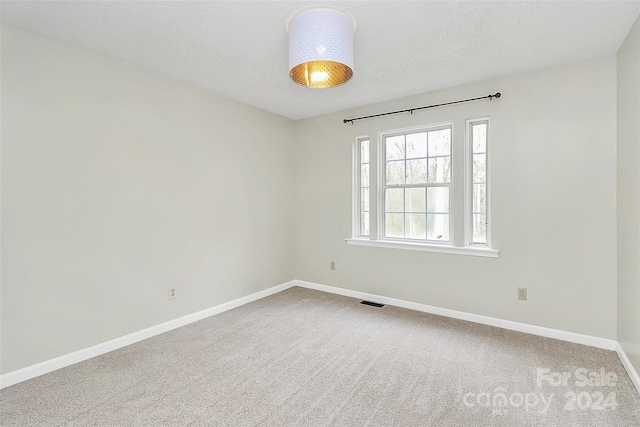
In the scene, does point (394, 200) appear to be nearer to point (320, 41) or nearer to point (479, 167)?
point (479, 167)

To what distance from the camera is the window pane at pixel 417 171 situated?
3.75 metres

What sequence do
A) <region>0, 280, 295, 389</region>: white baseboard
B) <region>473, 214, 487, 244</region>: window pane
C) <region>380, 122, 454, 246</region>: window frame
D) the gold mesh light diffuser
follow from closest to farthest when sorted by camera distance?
the gold mesh light diffuser
<region>0, 280, 295, 389</region>: white baseboard
<region>473, 214, 487, 244</region>: window pane
<region>380, 122, 454, 246</region>: window frame

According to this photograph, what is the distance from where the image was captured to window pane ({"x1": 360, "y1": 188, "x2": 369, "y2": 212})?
4.21m

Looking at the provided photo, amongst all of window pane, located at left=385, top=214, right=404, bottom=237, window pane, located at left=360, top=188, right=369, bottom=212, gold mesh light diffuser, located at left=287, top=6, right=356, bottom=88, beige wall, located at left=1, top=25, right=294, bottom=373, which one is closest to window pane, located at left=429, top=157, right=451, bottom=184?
window pane, located at left=385, top=214, right=404, bottom=237

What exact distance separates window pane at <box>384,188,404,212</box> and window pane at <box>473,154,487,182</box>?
0.85 m

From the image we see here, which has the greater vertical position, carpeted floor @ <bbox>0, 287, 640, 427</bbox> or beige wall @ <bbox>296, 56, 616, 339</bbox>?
beige wall @ <bbox>296, 56, 616, 339</bbox>

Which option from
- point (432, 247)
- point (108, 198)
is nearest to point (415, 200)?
point (432, 247)

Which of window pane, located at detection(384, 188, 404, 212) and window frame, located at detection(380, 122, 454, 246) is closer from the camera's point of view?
window frame, located at detection(380, 122, 454, 246)

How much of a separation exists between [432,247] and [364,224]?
99 centimetres

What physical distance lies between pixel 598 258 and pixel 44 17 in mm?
4563

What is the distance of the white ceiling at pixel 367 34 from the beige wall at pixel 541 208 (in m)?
0.27

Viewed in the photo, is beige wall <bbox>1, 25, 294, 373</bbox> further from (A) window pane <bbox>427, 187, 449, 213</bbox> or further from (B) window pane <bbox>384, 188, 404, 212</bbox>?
(A) window pane <bbox>427, 187, 449, 213</bbox>

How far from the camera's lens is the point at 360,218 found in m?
4.28

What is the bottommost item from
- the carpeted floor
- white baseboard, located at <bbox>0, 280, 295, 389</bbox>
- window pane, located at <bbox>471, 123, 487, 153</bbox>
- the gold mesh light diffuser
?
the carpeted floor
